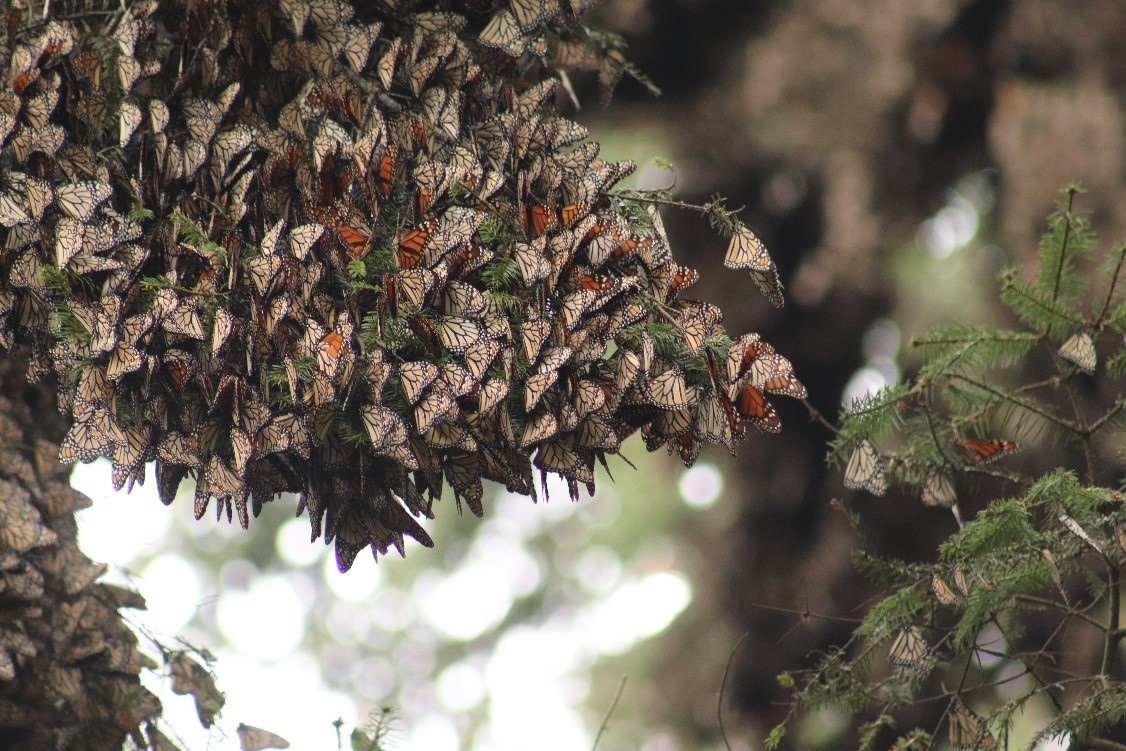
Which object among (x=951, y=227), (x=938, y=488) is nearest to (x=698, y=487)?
(x=951, y=227)

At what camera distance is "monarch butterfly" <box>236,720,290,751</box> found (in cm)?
167

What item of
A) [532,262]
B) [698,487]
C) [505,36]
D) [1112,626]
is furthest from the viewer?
[698,487]

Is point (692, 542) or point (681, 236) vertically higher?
point (681, 236)

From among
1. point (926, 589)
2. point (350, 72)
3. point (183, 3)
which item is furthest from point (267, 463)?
point (926, 589)

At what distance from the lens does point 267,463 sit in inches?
52.7

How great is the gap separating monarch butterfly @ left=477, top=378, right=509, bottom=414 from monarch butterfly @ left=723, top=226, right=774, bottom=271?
1.22ft

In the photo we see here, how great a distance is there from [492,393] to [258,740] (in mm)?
819

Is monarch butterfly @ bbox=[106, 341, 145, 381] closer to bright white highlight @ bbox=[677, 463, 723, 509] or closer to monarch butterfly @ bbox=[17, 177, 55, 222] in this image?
monarch butterfly @ bbox=[17, 177, 55, 222]

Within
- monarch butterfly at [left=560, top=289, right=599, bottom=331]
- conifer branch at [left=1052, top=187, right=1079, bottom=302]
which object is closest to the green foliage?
conifer branch at [left=1052, top=187, right=1079, bottom=302]

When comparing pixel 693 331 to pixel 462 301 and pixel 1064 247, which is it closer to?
pixel 462 301

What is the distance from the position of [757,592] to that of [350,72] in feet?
10.7

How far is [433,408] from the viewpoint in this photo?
1.18 m

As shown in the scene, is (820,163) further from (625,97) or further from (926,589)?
(926,589)

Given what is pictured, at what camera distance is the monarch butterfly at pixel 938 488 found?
5.52ft
